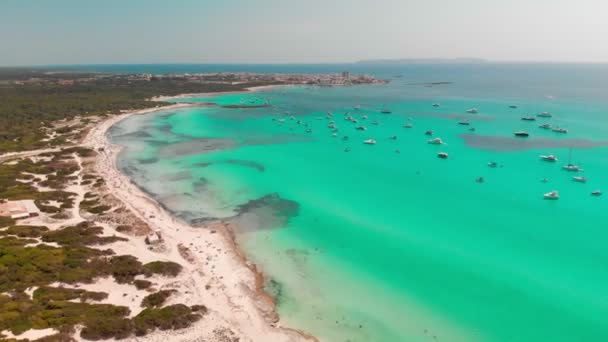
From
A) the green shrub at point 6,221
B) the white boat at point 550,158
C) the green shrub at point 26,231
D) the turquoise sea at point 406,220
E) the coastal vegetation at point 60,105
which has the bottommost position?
the turquoise sea at point 406,220

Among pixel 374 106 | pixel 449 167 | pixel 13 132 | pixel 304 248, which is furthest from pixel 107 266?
pixel 374 106

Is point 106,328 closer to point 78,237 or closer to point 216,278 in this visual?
point 216,278

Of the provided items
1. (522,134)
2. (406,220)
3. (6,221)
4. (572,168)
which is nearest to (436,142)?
(522,134)

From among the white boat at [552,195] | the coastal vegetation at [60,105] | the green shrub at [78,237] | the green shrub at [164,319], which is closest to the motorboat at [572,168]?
the white boat at [552,195]

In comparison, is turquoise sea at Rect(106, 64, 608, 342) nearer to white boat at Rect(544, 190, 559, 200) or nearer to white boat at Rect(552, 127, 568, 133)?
white boat at Rect(544, 190, 559, 200)

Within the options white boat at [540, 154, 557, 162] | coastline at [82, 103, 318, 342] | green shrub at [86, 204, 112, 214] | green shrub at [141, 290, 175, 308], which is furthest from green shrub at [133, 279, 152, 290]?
white boat at [540, 154, 557, 162]

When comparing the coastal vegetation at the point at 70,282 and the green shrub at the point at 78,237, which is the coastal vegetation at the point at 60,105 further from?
the coastal vegetation at the point at 70,282

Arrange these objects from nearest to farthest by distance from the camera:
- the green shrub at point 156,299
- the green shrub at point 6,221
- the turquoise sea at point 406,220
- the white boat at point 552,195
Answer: the green shrub at point 156,299 < the turquoise sea at point 406,220 < the green shrub at point 6,221 < the white boat at point 552,195
